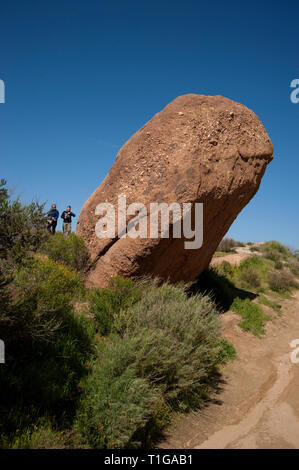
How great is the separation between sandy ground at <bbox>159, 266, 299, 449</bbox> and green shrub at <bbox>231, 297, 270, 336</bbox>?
41 cm

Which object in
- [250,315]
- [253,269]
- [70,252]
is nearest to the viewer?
[70,252]

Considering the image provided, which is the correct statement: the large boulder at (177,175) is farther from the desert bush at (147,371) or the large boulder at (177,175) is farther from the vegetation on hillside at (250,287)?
the vegetation on hillside at (250,287)

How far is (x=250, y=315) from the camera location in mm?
9055

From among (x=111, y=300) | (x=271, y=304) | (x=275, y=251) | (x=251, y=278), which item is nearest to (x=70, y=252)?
(x=111, y=300)

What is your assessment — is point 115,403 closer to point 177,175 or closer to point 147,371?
point 147,371

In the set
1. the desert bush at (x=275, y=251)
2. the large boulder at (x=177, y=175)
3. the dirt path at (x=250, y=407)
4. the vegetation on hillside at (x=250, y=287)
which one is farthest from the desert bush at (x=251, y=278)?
the desert bush at (x=275, y=251)

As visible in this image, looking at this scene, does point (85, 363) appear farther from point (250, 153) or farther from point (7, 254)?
point (250, 153)

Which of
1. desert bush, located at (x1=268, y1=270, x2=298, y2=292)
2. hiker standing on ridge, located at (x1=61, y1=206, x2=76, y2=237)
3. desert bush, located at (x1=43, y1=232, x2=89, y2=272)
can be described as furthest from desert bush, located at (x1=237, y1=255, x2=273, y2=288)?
desert bush, located at (x1=43, y1=232, x2=89, y2=272)

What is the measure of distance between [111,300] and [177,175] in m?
2.78

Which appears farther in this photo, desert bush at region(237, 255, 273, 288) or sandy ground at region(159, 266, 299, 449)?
desert bush at region(237, 255, 273, 288)

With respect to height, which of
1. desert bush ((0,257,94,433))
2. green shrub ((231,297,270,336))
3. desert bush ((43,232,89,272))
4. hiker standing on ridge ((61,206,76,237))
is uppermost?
hiker standing on ridge ((61,206,76,237))

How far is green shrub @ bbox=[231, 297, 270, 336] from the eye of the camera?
8508mm

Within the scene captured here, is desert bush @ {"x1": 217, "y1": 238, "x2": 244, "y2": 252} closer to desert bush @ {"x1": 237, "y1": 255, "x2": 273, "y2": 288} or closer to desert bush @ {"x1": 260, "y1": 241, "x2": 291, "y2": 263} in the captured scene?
desert bush @ {"x1": 260, "y1": 241, "x2": 291, "y2": 263}

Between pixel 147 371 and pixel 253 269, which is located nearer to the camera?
pixel 147 371
